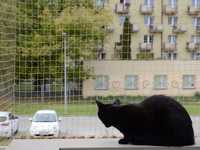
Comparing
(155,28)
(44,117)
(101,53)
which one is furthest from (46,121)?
(155,28)

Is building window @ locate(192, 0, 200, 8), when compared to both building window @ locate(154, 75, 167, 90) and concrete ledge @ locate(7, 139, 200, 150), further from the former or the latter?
concrete ledge @ locate(7, 139, 200, 150)

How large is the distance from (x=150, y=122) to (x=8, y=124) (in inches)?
166

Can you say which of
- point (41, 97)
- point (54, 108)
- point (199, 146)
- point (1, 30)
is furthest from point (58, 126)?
point (199, 146)

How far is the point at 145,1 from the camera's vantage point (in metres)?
7.76

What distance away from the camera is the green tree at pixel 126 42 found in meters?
7.18

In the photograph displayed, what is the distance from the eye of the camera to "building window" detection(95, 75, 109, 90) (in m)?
6.92

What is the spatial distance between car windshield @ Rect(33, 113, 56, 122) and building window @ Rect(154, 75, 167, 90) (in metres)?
1.66

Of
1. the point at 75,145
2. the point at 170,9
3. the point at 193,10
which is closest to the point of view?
the point at 75,145

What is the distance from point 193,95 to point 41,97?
1683mm

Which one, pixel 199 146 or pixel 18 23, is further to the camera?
pixel 18 23

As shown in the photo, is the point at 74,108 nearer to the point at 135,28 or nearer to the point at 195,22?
the point at 135,28

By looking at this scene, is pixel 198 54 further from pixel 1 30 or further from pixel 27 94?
pixel 1 30

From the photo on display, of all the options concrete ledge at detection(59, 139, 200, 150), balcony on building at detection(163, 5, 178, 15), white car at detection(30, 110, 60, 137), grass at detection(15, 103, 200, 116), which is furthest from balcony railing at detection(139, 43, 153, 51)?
concrete ledge at detection(59, 139, 200, 150)

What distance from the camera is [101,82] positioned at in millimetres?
7199
